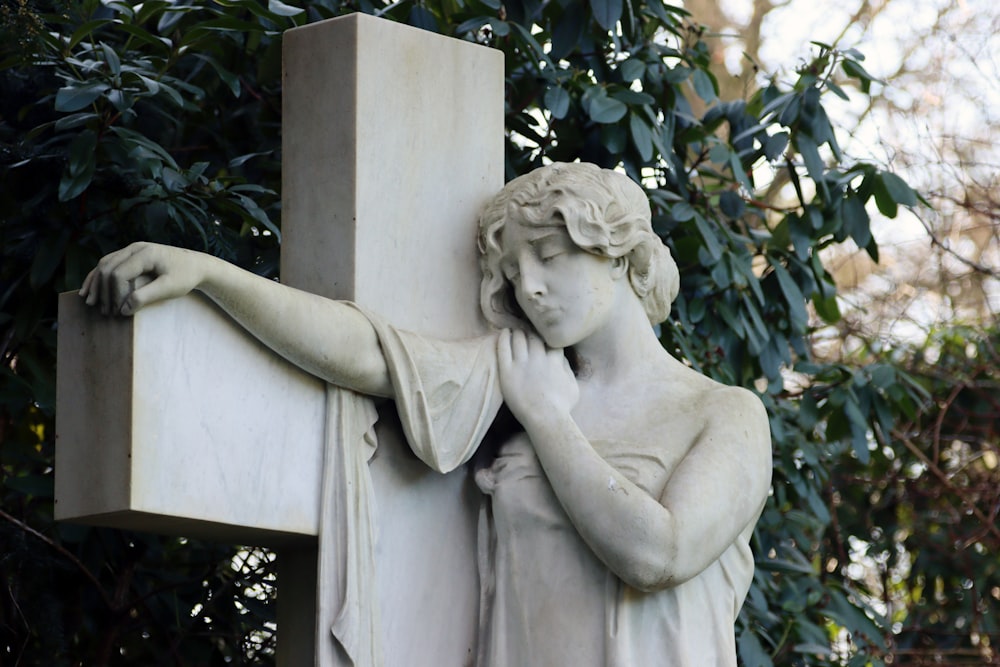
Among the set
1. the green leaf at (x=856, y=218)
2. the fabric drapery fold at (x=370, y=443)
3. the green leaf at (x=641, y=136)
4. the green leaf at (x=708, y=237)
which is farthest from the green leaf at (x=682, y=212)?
the fabric drapery fold at (x=370, y=443)

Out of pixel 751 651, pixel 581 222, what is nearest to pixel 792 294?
pixel 751 651

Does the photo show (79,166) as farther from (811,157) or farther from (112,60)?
(811,157)

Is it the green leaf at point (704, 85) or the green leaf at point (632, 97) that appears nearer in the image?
the green leaf at point (632, 97)

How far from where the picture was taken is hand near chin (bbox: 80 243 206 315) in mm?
Result: 4277

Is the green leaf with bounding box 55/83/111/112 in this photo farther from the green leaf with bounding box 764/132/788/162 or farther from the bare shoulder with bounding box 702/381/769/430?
the green leaf with bounding box 764/132/788/162

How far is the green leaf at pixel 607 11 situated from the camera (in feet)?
21.3

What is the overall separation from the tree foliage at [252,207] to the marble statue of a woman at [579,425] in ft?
4.32

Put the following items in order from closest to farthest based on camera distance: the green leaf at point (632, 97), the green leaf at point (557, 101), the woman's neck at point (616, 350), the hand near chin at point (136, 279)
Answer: the hand near chin at point (136, 279) → the woman's neck at point (616, 350) → the green leaf at point (557, 101) → the green leaf at point (632, 97)

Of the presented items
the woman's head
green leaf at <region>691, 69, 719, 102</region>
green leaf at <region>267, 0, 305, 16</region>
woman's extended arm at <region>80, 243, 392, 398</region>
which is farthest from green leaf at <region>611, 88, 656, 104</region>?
woman's extended arm at <region>80, 243, 392, 398</region>

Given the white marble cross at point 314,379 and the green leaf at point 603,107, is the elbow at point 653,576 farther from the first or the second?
the green leaf at point 603,107

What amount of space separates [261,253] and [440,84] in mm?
1477

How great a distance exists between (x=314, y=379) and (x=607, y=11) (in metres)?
2.24

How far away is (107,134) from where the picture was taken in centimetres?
609

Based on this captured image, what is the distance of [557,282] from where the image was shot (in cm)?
504
